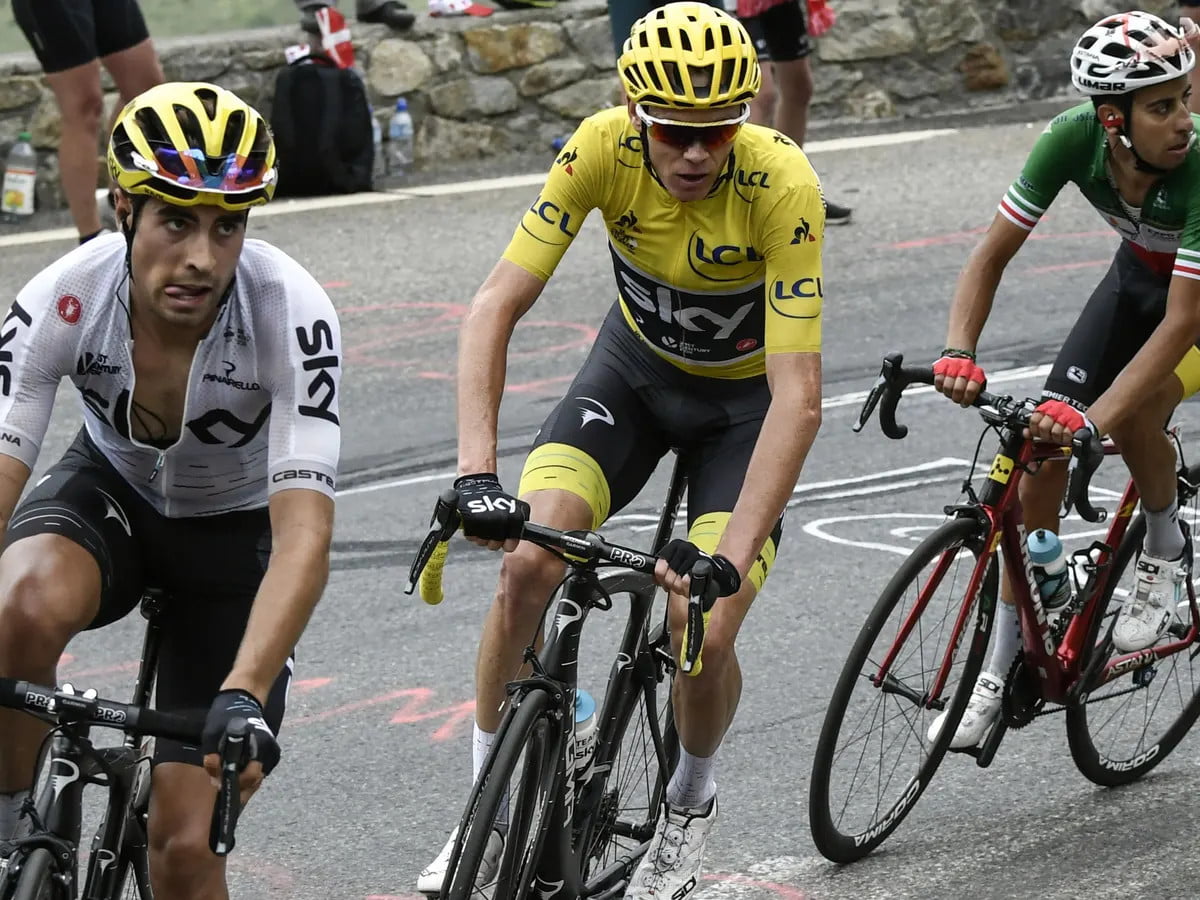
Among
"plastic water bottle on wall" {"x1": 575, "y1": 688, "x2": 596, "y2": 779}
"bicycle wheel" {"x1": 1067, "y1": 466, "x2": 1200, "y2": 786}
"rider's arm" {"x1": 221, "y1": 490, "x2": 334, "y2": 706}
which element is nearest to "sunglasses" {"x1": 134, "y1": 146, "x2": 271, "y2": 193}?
"rider's arm" {"x1": 221, "y1": 490, "x2": 334, "y2": 706}

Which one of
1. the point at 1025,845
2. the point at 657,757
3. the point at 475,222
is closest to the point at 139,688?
the point at 657,757

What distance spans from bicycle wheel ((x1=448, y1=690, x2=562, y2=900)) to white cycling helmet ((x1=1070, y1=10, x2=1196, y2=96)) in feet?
7.25

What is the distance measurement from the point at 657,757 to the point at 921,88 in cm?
1070

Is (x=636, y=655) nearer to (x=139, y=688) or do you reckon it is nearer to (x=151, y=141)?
(x=139, y=688)

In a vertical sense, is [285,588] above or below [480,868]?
above

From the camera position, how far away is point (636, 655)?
439 cm

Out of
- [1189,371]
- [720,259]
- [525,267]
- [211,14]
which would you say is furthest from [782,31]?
[525,267]

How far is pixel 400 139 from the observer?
1286 cm

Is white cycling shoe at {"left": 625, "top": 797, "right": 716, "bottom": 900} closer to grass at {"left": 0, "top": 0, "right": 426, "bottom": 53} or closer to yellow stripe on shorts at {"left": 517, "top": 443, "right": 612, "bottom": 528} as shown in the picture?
yellow stripe on shorts at {"left": 517, "top": 443, "right": 612, "bottom": 528}

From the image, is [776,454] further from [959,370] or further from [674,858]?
[674,858]

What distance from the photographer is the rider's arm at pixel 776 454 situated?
13.6 ft

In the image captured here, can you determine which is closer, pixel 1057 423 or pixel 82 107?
pixel 1057 423

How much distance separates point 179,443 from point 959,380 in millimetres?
1934

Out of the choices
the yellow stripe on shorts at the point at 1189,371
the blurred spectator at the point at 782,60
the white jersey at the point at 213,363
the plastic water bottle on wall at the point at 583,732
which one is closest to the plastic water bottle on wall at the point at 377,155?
the blurred spectator at the point at 782,60
